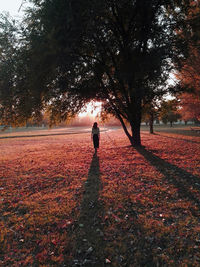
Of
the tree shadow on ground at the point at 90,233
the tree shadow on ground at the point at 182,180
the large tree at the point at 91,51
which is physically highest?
the large tree at the point at 91,51

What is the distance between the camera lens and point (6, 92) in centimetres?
864

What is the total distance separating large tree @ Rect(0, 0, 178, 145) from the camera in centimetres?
660

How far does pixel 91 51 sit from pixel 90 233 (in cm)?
1105

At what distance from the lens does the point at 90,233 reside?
3.49 m

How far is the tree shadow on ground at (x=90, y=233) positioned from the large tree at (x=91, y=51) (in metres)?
5.85

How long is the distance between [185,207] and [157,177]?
2.19 metres

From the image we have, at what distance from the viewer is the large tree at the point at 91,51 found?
6598mm

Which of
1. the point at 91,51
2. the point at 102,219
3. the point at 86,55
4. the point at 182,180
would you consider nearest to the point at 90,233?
the point at 102,219

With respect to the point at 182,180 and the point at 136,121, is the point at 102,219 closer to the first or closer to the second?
A: the point at 182,180

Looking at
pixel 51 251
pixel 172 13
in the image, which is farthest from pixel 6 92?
pixel 172 13

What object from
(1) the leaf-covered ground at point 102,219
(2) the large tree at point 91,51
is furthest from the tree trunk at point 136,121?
(1) the leaf-covered ground at point 102,219

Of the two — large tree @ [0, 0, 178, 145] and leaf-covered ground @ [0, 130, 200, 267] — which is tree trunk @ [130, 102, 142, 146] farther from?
leaf-covered ground @ [0, 130, 200, 267]

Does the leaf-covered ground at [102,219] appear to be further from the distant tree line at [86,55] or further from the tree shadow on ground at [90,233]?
the distant tree line at [86,55]

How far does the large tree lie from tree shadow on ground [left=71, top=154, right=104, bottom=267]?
230 inches
